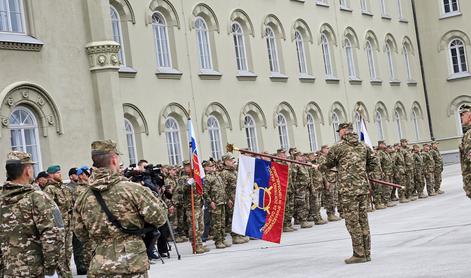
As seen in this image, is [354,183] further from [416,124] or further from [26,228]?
[416,124]

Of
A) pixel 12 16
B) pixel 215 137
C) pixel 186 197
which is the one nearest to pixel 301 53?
pixel 215 137

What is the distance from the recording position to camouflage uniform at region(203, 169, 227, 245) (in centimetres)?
1772

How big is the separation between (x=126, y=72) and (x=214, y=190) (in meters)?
7.65

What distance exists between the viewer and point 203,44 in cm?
2886

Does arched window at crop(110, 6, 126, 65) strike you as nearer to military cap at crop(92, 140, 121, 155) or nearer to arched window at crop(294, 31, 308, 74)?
arched window at crop(294, 31, 308, 74)

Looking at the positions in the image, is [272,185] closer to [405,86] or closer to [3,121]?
[3,121]

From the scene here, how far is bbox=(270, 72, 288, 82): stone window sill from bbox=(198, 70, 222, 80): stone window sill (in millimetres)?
3950

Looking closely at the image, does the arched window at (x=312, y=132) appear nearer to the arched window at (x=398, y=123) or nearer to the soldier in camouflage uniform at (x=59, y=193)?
the arched window at (x=398, y=123)

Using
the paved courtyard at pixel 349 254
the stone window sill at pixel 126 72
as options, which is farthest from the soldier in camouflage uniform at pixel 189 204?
the stone window sill at pixel 126 72

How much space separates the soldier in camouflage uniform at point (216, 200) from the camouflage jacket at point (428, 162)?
11.5 m

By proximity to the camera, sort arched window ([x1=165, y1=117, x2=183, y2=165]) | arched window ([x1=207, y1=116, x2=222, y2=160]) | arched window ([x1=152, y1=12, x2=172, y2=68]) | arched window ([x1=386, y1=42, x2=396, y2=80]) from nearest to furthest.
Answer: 1. arched window ([x1=165, y1=117, x2=183, y2=165])
2. arched window ([x1=152, y1=12, x2=172, y2=68])
3. arched window ([x1=207, y1=116, x2=222, y2=160])
4. arched window ([x1=386, y1=42, x2=396, y2=80])

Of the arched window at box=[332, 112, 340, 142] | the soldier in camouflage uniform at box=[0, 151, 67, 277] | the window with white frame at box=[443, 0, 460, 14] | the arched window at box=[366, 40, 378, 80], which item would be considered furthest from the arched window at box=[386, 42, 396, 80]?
the soldier in camouflage uniform at box=[0, 151, 67, 277]

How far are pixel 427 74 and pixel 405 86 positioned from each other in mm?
2798

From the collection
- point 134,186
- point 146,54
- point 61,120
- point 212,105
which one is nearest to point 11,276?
point 134,186
